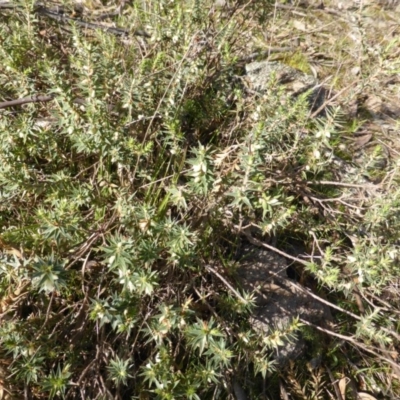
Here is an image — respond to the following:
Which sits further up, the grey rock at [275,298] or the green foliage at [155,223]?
the green foliage at [155,223]

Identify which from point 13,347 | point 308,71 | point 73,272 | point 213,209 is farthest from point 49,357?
point 308,71

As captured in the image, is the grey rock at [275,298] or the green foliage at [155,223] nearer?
the green foliage at [155,223]

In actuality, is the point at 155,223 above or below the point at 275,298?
above

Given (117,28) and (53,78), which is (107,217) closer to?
(53,78)

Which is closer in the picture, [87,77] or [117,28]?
[87,77]

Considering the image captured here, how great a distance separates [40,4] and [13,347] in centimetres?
245

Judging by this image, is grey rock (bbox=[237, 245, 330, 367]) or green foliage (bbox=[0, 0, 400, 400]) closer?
green foliage (bbox=[0, 0, 400, 400])

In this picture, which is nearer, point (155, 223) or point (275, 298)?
point (155, 223)

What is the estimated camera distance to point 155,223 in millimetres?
2084

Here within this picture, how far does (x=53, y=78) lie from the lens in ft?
6.99

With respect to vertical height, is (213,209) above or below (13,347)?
above

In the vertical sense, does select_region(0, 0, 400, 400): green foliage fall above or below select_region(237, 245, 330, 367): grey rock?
above

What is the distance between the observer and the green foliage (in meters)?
2.01

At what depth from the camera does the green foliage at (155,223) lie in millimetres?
2010
